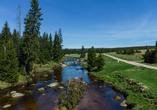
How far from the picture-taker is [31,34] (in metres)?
25.9

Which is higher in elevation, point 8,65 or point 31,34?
point 31,34

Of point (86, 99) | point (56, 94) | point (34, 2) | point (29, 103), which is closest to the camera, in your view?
point (29, 103)

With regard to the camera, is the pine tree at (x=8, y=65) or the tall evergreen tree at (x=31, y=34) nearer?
the pine tree at (x=8, y=65)

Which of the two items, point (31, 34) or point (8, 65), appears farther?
point (31, 34)

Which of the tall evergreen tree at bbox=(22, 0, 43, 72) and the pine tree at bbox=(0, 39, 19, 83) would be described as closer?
the pine tree at bbox=(0, 39, 19, 83)

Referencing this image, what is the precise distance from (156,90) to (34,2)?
101 ft

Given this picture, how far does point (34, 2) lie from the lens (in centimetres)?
2667

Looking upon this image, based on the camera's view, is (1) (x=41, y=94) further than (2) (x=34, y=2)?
No

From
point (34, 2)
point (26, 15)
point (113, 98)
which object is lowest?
point (113, 98)

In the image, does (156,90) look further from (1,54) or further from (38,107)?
(1,54)

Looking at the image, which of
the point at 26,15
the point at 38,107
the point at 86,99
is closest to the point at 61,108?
the point at 38,107

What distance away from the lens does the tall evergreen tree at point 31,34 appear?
2505 centimetres

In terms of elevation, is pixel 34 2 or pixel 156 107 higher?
pixel 34 2

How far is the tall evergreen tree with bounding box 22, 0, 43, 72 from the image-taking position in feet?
82.2
